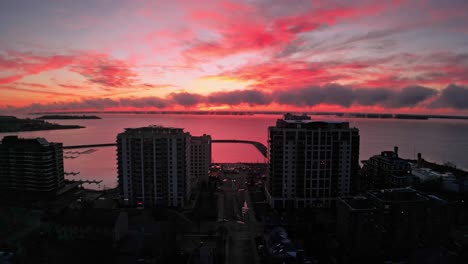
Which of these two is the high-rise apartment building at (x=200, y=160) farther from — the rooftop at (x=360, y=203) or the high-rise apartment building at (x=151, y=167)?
the rooftop at (x=360, y=203)

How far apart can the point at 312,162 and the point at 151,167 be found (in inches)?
309

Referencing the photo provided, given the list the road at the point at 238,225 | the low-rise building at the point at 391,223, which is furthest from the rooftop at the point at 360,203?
the road at the point at 238,225

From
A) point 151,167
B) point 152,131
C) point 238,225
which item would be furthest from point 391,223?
point 152,131

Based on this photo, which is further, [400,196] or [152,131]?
[152,131]

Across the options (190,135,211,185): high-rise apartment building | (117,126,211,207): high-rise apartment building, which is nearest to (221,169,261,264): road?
(190,135,211,185): high-rise apartment building

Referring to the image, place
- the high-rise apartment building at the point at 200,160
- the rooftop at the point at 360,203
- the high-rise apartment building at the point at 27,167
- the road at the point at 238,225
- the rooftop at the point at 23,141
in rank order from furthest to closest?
the high-rise apartment building at the point at 200,160, the rooftop at the point at 23,141, the high-rise apartment building at the point at 27,167, the road at the point at 238,225, the rooftop at the point at 360,203

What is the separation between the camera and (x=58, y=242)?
9805 millimetres

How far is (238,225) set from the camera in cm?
1247

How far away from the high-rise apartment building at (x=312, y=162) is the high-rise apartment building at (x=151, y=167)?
183 inches

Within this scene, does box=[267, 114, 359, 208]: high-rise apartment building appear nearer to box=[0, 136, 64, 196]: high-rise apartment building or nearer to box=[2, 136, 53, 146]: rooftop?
box=[0, 136, 64, 196]: high-rise apartment building

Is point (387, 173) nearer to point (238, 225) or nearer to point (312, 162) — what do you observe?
point (312, 162)

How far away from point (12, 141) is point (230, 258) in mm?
14156

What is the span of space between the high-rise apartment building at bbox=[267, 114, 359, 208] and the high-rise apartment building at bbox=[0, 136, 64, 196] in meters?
12.0

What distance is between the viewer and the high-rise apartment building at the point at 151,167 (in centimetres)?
1421
